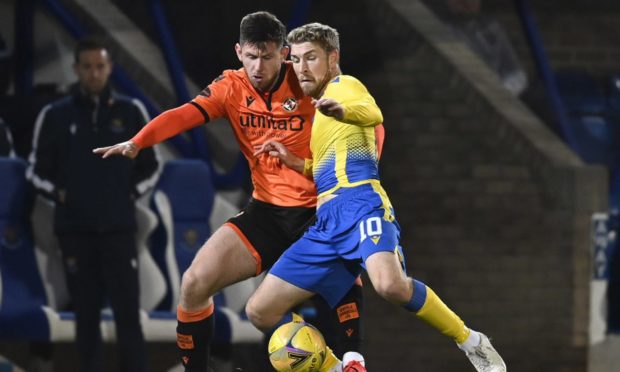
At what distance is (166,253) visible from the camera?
9211 millimetres

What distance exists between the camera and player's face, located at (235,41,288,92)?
6723 millimetres

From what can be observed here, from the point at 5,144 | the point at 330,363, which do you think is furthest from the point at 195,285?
the point at 5,144

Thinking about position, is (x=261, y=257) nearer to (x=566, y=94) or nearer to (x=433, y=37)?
(x=433, y=37)

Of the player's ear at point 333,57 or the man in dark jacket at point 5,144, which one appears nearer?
the player's ear at point 333,57

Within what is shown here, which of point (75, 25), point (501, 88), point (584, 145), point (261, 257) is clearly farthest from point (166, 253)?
point (584, 145)

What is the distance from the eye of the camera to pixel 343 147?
6.56 metres

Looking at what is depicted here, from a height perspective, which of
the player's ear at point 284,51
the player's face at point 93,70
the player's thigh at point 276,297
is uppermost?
the player's ear at point 284,51

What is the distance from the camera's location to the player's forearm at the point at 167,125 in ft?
21.6

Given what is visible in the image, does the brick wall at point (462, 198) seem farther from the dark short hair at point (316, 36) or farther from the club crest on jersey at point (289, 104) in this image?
the dark short hair at point (316, 36)

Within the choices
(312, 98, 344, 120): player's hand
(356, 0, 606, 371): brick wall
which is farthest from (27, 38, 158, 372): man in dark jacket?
(356, 0, 606, 371): brick wall

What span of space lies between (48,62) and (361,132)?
390 cm

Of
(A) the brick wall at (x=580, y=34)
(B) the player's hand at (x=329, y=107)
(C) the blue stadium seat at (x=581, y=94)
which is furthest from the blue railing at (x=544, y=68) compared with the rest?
(B) the player's hand at (x=329, y=107)

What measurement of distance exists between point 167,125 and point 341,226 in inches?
32.1

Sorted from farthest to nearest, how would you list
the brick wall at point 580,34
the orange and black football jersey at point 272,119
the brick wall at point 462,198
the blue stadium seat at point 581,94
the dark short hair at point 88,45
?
the brick wall at point 580,34, the blue stadium seat at point 581,94, the brick wall at point 462,198, the dark short hair at point 88,45, the orange and black football jersey at point 272,119
